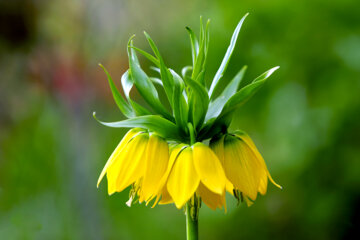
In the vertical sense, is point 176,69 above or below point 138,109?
below

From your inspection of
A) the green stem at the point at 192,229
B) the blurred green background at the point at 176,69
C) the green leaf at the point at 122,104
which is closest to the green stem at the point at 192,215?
the green stem at the point at 192,229

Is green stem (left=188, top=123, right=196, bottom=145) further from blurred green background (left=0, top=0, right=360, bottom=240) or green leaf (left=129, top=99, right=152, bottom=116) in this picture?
blurred green background (left=0, top=0, right=360, bottom=240)

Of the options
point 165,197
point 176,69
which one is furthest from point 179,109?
point 176,69

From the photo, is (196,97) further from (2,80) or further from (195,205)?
(2,80)

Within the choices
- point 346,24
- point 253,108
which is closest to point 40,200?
point 253,108

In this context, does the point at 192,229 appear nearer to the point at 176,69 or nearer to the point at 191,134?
the point at 191,134

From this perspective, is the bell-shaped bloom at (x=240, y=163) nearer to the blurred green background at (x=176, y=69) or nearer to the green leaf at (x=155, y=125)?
the green leaf at (x=155, y=125)

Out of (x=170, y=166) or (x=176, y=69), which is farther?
(x=176, y=69)
